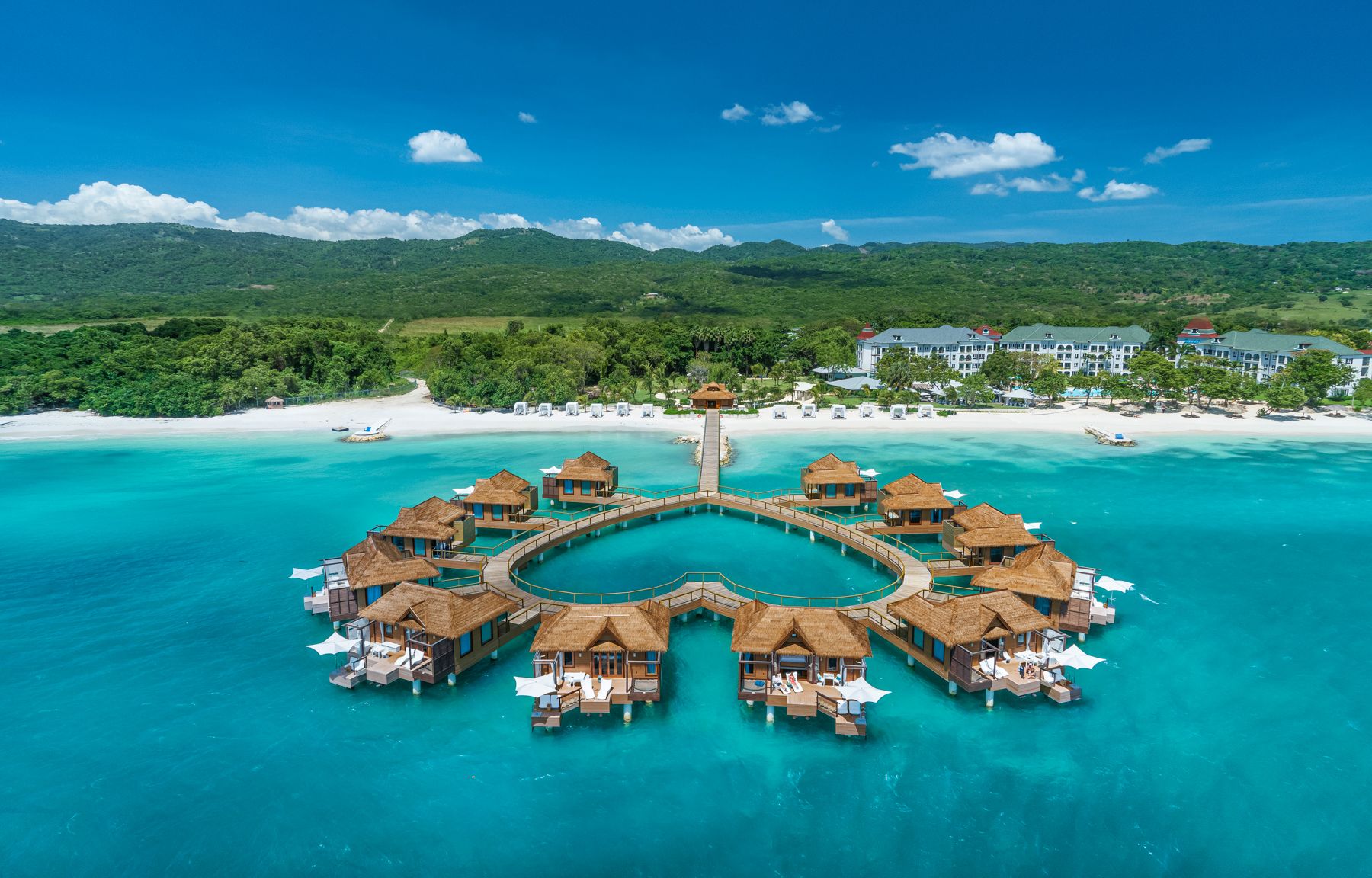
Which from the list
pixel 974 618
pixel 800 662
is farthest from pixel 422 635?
pixel 974 618

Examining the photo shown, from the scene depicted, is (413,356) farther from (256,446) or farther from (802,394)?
(802,394)

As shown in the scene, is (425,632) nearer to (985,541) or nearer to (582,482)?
(582,482)

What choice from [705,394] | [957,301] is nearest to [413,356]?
[705,394]

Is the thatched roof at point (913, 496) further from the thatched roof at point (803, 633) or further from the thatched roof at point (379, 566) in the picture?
the thatched roof at point (379, 566)

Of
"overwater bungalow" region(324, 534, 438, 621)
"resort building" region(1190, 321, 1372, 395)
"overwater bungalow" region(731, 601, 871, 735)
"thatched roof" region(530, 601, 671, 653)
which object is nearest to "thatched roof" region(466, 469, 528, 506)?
"overwater bungalow" region(324, 534, 438, 621)

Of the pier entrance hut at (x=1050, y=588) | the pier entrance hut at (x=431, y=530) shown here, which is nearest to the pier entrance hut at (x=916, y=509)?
the pier entrance hut at (x=1050, y=588)
